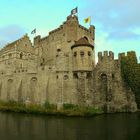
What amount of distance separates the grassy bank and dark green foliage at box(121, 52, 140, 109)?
765 cm

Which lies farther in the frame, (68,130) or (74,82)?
(74,82)

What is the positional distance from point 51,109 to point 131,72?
15.2 meters

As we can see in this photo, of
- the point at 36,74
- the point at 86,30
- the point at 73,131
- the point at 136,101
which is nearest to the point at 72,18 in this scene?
the point at 86,30

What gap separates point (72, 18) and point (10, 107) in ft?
72.7

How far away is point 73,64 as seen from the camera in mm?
41031

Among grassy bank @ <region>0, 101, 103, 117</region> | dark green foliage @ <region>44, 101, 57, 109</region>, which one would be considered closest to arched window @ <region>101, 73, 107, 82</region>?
grassy bank @ <region>0, 101, 103, 117</region>

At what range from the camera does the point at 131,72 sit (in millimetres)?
42125

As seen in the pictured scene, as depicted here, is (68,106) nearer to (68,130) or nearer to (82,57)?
(82,57)

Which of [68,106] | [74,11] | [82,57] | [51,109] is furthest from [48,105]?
[74,11]

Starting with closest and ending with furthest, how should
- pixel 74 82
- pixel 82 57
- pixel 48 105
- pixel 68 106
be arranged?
pixel 68 106 < pixel 48 105 < pixel 74 82 < pixel 82 57

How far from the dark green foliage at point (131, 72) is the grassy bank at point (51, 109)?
765cm

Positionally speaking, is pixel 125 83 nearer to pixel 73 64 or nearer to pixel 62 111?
pixel 73 64

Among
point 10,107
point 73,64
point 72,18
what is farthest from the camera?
point 72,18

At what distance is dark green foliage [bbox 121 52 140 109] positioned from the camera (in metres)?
Answer: 41.9
